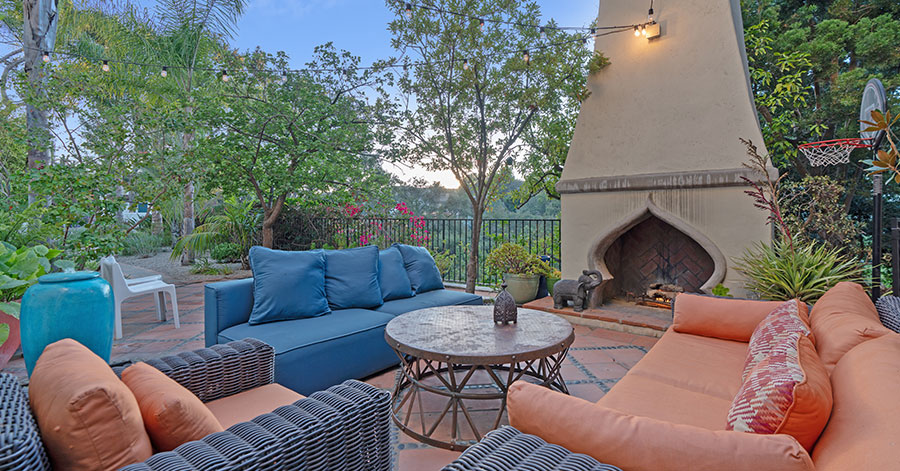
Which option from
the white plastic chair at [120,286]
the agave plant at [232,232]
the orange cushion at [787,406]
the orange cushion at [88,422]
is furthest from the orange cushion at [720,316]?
the agave plant at [232,232]

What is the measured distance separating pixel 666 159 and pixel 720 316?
2167 mm

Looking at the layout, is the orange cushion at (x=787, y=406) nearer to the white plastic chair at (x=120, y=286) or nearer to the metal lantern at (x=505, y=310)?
the metal lantern at (x=505, y=310)

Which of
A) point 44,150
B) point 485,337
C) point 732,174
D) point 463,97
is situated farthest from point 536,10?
point 44,150

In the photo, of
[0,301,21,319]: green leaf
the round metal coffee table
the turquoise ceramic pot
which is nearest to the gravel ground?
[0,301,21,319]: green leaf

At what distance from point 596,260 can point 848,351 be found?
3097 millimetres

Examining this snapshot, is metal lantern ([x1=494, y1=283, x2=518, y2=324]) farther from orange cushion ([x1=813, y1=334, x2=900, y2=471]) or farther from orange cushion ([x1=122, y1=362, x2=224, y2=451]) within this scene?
orange cushion ([x1=122, y1=362, x2=224, y2=451])

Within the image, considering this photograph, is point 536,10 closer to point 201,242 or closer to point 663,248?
point 663,248

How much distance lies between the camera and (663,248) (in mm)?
4469

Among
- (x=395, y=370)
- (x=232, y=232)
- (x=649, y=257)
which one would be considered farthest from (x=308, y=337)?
(x=232, y=232)

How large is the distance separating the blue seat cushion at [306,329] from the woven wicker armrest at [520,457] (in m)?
1.62

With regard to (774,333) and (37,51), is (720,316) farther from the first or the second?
(37,51)

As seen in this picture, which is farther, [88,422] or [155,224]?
[155,224]

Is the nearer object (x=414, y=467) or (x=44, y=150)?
(x=414, y=467)

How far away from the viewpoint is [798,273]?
119 inches
